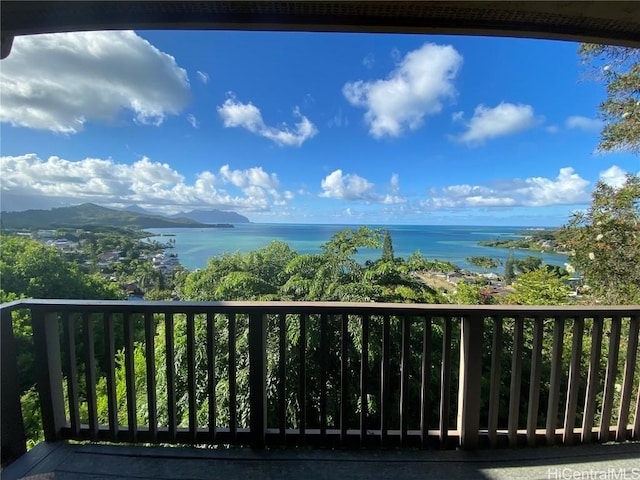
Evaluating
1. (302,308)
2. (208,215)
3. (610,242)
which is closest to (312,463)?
(302,308)

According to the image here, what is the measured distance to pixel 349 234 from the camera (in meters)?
5.93

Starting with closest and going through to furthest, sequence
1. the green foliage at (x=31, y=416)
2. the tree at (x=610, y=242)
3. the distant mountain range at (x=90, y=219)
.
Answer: the green foliage at (x=31, y=416)
the tree at (x=610, y=242)
the distant mountain range at (x=90, y=219)

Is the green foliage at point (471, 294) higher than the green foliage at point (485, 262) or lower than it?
lower

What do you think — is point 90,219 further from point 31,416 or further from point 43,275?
point 31,416

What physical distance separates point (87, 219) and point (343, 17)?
5472mm

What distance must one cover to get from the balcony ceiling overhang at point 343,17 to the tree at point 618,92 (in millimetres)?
2498

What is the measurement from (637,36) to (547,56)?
11.6 ft

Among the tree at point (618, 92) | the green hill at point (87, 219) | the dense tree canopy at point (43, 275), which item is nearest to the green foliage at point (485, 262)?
the tree at point (618, 92)

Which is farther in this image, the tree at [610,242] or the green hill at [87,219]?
the green hill at [87,219]

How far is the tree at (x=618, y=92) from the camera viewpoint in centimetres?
324

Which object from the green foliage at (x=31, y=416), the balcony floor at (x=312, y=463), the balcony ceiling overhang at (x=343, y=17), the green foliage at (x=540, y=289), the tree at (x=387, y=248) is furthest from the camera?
the tree at (x=387, y=248)

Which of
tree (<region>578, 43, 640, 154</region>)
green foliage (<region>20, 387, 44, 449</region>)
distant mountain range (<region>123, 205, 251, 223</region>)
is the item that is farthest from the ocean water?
green foliage (<region>20, 387, 44, 449</region>)

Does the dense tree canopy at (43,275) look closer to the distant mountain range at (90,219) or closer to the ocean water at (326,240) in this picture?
the distant mountain range at (90,219)

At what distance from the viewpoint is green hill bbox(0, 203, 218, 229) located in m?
4.25
